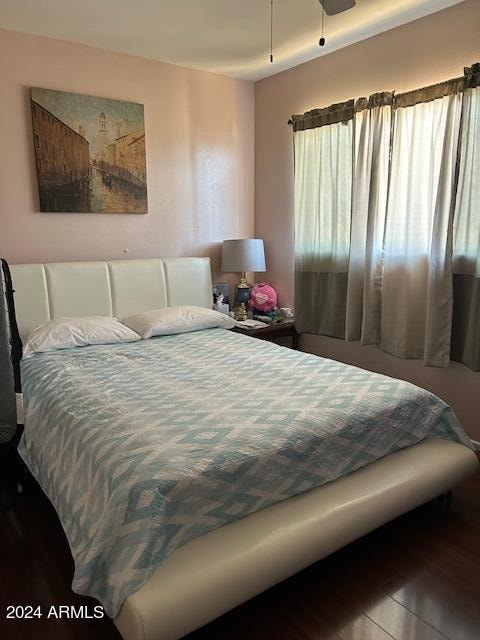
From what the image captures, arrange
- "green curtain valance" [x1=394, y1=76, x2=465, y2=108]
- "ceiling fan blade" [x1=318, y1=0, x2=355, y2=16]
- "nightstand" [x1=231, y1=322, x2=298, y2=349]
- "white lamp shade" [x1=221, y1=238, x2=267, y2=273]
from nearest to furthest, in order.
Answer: "ceiling fan blade" [x1=318, y1=0, x2=355, y2=16]
"green curtain valance" [x1=394, y1=76, x2=465, y2=108]
"nightstand" [x1=231, y1=322, x2=298, y2=349]
"white lamp shade" [x1=221, y1=238, x2=267, y2=273]

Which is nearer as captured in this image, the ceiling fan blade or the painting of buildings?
the ceiling fan blade

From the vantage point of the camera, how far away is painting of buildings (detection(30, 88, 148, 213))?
10.3 ft

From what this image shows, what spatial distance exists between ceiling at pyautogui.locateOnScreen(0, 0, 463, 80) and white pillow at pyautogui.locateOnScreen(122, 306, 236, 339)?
6.03ft

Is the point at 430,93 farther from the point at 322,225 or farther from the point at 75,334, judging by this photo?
the point at 75,334

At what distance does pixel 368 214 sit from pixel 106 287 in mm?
1912

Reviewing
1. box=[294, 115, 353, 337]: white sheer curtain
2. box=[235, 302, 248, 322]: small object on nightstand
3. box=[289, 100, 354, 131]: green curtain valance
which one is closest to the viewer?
box=[289, 100, 354, 131]: green curtain valance

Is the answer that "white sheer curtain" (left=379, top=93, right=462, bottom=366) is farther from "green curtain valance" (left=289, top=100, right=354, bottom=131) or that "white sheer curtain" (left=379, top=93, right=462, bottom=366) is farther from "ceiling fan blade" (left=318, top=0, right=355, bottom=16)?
"ceiling fan blade" (left=318, top=0, right=355, bottom=16)

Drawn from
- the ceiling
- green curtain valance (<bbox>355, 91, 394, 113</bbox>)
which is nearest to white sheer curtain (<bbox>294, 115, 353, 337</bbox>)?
green curtain valance (<bbox>355, 91, 394, 113</bbox>)

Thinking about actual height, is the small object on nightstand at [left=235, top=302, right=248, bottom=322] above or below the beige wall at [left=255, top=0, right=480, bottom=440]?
below

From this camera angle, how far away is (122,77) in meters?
3.39

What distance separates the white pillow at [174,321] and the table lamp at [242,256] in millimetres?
548

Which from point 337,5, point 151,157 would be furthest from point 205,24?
point 337,5

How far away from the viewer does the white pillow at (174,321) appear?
3.15 metres

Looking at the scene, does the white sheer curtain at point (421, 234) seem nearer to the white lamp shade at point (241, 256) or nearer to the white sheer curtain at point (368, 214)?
the white sheer curtain at point (368, 214)
